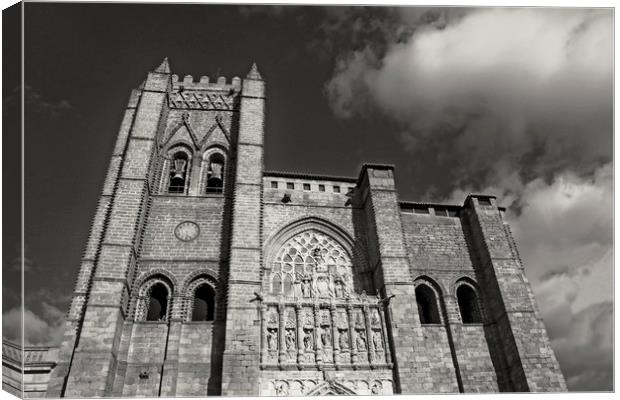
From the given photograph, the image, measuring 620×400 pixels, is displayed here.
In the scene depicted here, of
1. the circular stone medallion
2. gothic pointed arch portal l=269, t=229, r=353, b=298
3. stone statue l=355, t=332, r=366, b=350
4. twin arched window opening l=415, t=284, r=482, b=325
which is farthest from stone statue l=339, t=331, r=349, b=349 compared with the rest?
the circular stone medallion

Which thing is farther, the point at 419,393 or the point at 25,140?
the point at 419,393

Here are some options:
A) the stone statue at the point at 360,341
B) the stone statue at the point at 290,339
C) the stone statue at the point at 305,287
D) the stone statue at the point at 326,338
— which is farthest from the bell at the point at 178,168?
the stone statue at the point at 360,341

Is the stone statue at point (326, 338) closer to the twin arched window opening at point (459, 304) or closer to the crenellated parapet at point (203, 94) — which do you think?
the twin arched window opening at point (459, 304)

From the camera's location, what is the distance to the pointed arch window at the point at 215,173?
16516 mm

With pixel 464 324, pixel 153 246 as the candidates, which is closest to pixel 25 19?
pixel 153 246

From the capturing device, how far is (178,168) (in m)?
16.8

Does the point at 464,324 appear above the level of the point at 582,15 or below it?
below

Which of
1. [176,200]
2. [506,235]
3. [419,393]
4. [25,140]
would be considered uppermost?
[176,200]

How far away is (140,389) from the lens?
1119 cm

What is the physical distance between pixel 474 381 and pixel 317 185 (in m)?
7.72

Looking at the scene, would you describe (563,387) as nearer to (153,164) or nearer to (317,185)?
(317,185)

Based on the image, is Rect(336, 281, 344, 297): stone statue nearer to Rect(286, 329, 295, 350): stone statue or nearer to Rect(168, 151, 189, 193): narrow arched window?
Rect(286, 329, 295, 350): stone statue

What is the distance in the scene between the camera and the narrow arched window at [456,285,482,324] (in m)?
14.3

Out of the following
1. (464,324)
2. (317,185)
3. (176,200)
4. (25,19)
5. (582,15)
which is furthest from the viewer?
(317,185)
